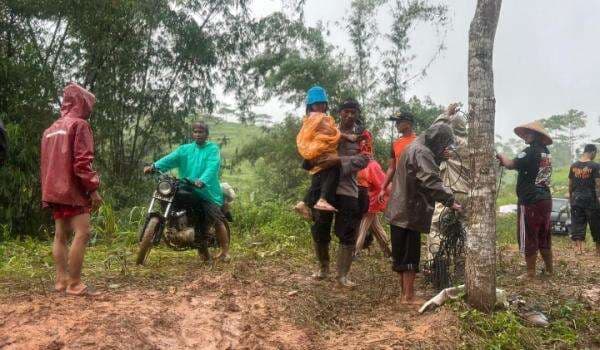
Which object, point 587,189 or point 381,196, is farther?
point 587,189

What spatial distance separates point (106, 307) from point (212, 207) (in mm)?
2231

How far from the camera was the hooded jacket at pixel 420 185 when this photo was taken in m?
4.41

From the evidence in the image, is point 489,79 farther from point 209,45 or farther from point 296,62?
→ point 296,62

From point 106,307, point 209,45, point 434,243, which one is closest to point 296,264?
point 434,243

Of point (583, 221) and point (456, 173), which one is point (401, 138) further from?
point (583, 221)

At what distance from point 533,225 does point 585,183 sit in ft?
11.5

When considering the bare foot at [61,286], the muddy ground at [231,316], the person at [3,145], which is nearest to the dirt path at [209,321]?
the muddy ground at [231,316]

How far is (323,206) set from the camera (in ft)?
16.4

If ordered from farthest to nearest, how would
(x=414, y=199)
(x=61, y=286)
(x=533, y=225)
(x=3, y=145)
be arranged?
(x=533, y=225) < (x=414, y=199) < (x=61, y=286) < (x=3, y=145)

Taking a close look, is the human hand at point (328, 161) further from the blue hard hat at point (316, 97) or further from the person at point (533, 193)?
the person at point (533, 193)

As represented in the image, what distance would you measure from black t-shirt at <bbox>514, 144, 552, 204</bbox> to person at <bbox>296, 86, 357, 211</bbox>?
81.8 inches

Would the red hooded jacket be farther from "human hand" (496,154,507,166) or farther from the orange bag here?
"human hand" (496,154,507,166)

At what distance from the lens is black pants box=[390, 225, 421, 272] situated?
4.61 meters

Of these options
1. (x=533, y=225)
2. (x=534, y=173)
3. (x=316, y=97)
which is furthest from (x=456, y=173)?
(x=316, y=97)
